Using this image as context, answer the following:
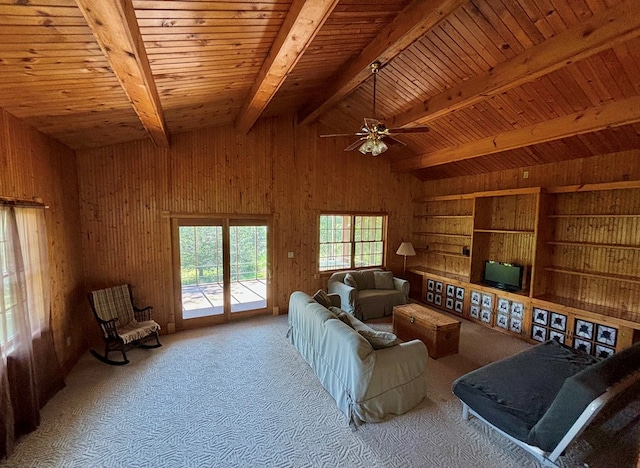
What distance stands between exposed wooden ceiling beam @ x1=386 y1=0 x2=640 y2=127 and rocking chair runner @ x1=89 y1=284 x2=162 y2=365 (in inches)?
203

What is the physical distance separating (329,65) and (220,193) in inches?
107

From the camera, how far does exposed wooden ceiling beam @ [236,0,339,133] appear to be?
6.26ft

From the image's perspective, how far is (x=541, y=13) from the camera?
8.38 ft

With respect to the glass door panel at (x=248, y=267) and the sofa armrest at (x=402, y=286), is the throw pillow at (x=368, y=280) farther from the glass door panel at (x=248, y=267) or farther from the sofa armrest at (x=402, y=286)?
the glass door panel at (x=248, y=267)

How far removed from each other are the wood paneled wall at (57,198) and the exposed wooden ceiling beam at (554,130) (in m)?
5.89

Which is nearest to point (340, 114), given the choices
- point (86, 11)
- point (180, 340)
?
point (86, 11)

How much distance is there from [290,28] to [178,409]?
11.8 ft

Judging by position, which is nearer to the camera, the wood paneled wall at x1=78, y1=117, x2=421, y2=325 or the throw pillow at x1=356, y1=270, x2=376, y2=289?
the wood paneled wall at x1=78, y1=117, x2=421, y2=325

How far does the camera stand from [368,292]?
553cm

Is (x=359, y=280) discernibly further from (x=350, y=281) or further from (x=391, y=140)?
(x=391, y=140)

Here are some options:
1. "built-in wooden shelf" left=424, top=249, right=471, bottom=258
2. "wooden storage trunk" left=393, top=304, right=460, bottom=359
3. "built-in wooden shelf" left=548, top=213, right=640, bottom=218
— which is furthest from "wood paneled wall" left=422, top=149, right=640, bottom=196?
"wooden storage trunk" left=393, top=304, right=460, bottom=359

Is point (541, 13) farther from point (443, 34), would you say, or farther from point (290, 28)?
point (290, 28)

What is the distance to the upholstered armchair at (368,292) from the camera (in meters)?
5.11

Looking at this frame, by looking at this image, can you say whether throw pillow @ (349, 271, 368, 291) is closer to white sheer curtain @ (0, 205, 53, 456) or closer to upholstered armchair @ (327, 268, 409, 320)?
upholstered armchair @ (327, 268, 409, 320)
